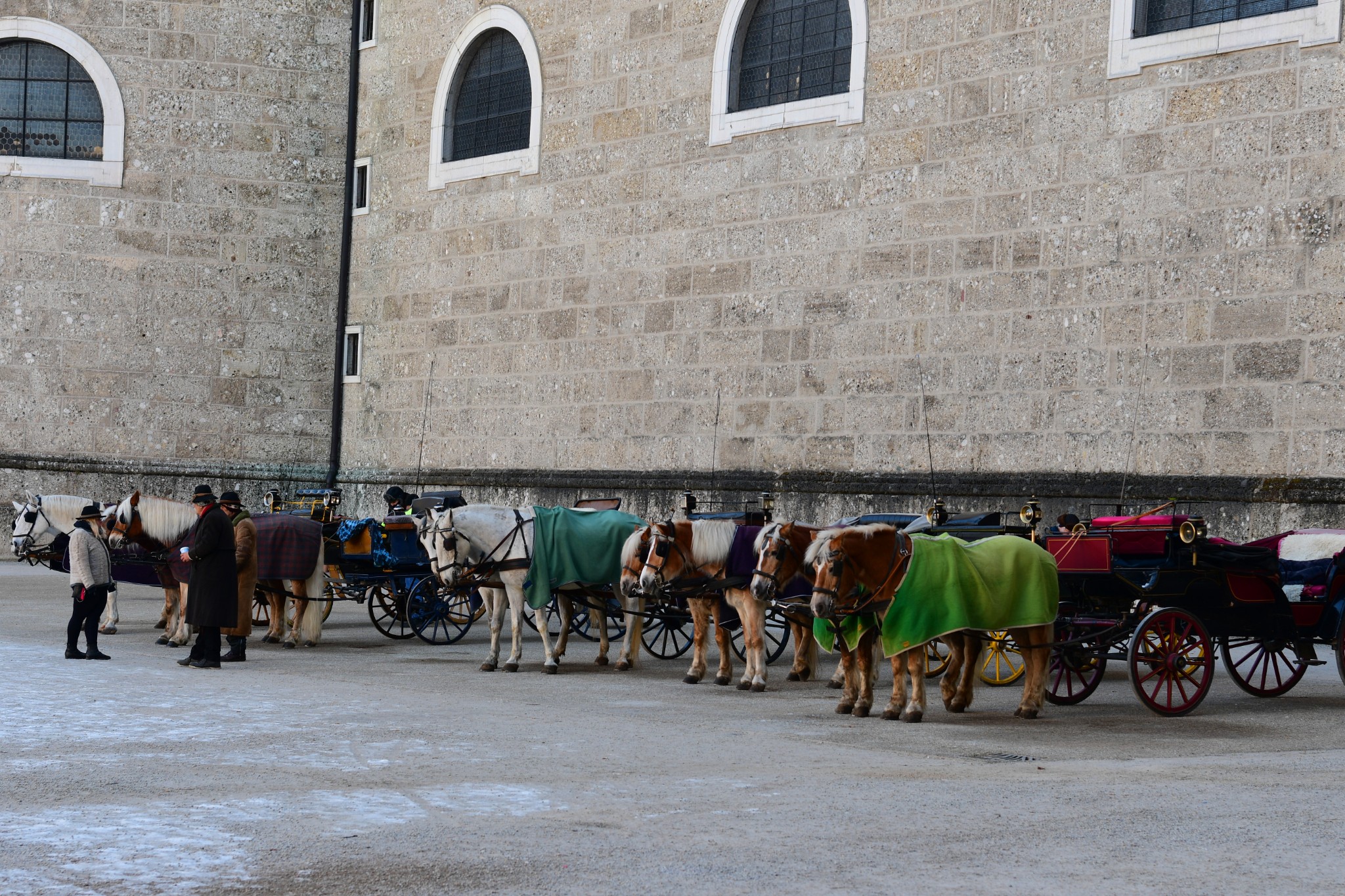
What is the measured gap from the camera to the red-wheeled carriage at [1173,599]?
35.3 ft

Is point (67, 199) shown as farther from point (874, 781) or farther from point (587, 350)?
point (874, 781)

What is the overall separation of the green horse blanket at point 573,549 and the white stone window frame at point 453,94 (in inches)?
387

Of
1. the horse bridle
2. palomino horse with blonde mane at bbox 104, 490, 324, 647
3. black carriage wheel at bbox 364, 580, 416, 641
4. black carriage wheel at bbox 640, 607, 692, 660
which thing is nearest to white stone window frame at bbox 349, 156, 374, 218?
black carriage wheel at bbox 364, 580, 416, 641

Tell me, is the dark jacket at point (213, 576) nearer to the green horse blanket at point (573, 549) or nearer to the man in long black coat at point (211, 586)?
the man in long black coat at point (211, 586)

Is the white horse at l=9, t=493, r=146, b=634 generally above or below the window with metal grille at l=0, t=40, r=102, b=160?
below

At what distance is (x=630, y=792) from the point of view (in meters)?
7.30

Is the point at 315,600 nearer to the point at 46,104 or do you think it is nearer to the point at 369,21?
the point at 46,104

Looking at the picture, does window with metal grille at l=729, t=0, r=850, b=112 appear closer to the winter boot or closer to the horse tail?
the horse tail

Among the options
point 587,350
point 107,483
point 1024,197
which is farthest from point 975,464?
point 107,483

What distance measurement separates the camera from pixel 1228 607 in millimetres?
11094

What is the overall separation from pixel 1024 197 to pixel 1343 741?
8.28 meters

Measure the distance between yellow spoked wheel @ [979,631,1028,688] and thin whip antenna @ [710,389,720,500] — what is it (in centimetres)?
594

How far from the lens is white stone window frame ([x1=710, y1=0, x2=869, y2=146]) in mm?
18312

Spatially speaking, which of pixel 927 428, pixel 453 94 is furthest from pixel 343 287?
pixel 927 428
